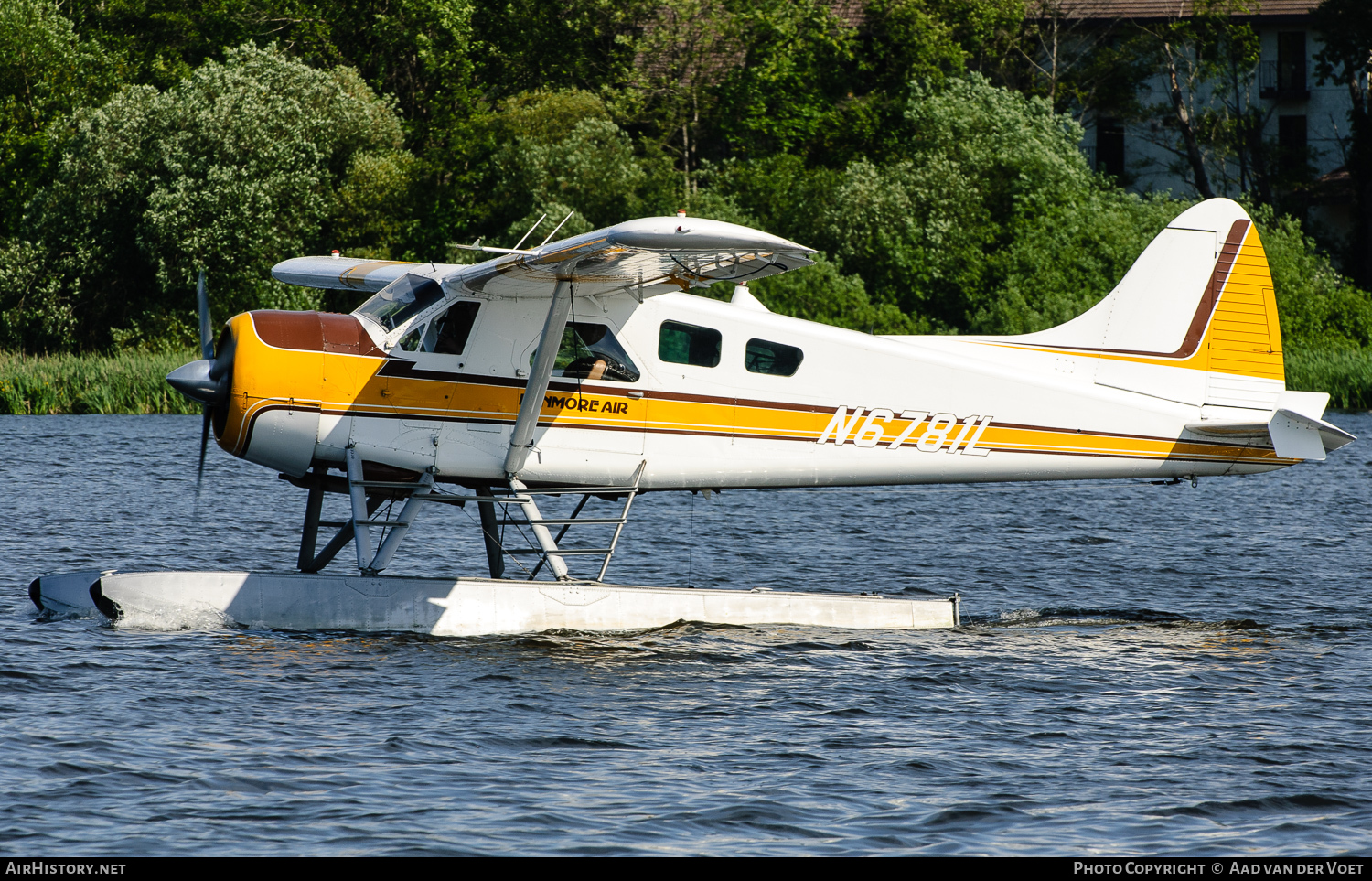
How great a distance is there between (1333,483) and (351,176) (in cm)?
2945

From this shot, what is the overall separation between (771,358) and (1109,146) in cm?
4371

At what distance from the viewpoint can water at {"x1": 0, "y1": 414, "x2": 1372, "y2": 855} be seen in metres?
7.34

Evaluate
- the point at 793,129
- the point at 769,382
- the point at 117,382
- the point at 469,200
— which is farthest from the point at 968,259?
the point at 769,382

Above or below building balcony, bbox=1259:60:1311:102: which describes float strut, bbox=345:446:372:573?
below

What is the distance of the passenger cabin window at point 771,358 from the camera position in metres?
11.4

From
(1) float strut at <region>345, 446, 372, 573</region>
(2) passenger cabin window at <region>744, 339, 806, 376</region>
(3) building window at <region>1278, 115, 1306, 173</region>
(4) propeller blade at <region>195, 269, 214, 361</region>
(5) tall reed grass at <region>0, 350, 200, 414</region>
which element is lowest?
(5) tall reed grass at <region>0, 350, 200, 414</region>

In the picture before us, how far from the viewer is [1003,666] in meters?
10.9

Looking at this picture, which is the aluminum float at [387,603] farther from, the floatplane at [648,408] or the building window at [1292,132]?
the building window at [1292,132]

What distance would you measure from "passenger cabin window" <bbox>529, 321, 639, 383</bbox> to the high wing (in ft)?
1.04
